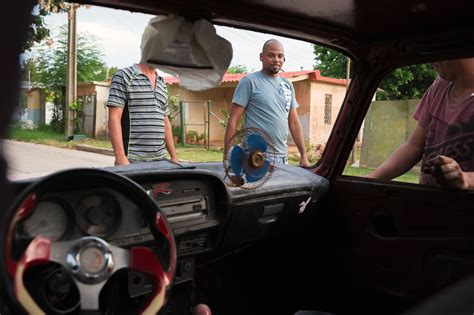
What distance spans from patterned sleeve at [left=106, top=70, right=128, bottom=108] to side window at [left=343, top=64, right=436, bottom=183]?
166 cm

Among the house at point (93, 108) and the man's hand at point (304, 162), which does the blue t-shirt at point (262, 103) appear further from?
the house at point (93, 108)

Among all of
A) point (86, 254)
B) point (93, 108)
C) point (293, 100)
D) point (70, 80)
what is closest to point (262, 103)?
point (293, 100)

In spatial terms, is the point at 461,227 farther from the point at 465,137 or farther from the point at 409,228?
the point at 465,137

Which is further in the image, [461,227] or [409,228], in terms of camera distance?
[409,228]

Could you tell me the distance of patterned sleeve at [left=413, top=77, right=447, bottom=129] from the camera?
2984 mm

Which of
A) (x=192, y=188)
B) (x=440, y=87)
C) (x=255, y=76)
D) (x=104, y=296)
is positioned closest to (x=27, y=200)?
(x=104, y=296)

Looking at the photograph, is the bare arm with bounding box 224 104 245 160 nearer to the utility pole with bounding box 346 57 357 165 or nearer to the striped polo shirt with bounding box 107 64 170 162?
the striped polo shirt with bounding box 107 64 170 162

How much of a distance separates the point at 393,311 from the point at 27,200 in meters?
2.21

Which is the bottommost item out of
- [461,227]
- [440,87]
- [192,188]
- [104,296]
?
[104,296]

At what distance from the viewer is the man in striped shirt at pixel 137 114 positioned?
3.78 metres

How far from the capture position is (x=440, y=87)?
297 centimetres

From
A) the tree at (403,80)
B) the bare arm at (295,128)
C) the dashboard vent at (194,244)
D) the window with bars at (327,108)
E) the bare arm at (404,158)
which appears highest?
the tree at (403,80)

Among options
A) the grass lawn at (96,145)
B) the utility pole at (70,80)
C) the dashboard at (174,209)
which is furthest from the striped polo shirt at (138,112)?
the utility pole at (70,80)

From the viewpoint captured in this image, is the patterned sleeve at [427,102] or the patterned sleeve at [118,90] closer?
the patterned sleeve at [427,102]
